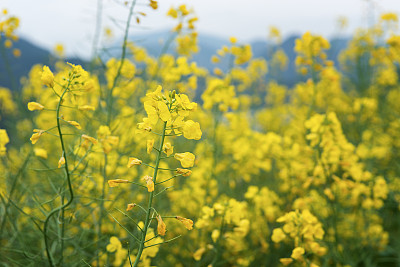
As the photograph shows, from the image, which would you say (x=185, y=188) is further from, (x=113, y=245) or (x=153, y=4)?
(x=153, y=4)

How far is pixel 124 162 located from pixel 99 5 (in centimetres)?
156

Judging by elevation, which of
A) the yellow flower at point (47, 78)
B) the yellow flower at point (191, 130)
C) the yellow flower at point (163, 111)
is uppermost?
the yellow flower at point (47, 78)

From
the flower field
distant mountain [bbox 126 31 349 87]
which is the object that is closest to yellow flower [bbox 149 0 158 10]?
the flower field

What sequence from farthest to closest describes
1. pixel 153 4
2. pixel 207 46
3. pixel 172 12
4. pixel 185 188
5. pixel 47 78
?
1. pixel 207 46
2. pixel 185 188
3. pixel 172 12
4. pixel 153 4
5. pixel 47 78

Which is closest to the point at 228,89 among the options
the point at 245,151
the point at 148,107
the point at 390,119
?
the point at 245,151

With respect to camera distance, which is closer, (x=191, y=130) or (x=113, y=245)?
(x=191, y=130)

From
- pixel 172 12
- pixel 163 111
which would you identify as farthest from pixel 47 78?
pixel 172 12

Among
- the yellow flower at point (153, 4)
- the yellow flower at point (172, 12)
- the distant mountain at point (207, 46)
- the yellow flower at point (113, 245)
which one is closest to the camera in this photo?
the yellow flower at point (113, 245)

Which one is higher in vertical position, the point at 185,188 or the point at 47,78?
the point at 47,78

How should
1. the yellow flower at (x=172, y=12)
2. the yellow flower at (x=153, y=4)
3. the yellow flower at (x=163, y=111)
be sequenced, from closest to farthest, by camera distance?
1. the yellow flower at (x=163, y=111)
2. the yellow flower at (x=153, y=4)
3. the yellow flower at (x=172, y=12)

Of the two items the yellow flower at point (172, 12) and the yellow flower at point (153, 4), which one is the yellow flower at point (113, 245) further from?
the yellow flower at point (172, 12)

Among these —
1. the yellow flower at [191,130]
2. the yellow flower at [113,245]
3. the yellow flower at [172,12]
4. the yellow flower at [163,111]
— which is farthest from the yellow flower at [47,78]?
the yellow flower at [172,12]

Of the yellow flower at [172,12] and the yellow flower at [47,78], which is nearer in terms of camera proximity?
the yellow flower at [47,78]

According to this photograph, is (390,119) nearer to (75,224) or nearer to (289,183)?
(289,183)
